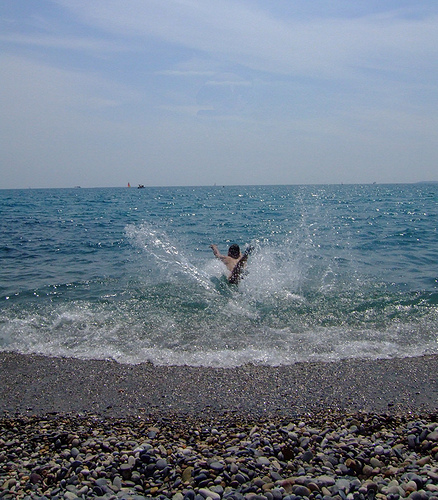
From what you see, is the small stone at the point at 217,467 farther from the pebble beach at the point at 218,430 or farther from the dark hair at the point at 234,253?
the dark hair at the point at 234,253

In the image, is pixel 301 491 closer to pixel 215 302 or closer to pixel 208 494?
pixel 208 494

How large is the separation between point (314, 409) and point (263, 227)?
70.3 ft

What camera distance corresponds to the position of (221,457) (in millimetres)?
4199

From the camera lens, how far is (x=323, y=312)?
935cm

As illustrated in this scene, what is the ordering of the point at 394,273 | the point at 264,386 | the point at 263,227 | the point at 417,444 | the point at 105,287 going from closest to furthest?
1. the point at 417,444
2. the point at 264,386
3. the point at 105,287
4. the point at 394,273
5. the point at 263,227

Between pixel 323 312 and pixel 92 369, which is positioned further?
pixel 323 312

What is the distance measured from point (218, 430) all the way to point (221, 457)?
2.13 feet

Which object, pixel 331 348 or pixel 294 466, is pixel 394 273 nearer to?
pixel 331 348

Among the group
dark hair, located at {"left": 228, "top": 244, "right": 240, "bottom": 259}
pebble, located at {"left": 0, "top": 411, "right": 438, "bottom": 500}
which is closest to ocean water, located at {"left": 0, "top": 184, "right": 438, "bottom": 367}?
dark hair, located at {"left": 228, "top": 244, "right": 240, "bottom": 259}

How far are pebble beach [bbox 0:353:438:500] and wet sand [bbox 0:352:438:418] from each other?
22 millimetres

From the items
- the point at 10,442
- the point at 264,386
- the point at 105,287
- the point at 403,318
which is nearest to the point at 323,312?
the point at 403,318

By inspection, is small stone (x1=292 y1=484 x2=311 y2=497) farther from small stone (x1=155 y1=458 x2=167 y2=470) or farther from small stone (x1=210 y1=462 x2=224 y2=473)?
small stone (x1=155 y1=458 x2=167 y2=470)

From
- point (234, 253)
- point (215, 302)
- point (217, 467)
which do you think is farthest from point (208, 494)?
point (234, 253)

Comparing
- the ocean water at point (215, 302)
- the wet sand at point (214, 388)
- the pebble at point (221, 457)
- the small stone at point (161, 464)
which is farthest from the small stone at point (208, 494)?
the ocean water at point (215, 302)
